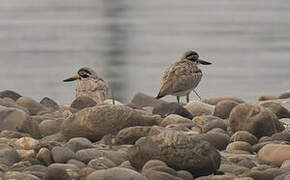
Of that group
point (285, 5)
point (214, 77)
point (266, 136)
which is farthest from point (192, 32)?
point (266, 136)

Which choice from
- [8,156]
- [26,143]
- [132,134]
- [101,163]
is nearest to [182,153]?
[101,163]

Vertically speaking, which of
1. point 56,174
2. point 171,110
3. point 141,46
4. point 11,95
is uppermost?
point 56,174

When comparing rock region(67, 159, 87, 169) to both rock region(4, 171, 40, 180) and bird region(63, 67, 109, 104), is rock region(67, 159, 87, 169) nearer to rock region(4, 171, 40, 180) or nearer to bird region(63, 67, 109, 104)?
rock region(4, 171, 40, 180)

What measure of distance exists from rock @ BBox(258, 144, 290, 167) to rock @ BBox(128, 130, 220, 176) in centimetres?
48

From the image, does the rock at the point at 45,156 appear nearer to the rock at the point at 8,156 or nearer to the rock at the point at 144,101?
the rock at the point at 8,156

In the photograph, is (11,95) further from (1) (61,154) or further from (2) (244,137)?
(1) (61,154)

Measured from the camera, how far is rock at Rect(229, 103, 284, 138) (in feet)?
25.6

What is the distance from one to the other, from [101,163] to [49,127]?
1759 mm

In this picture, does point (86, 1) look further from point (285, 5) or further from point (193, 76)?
point (193, 76)

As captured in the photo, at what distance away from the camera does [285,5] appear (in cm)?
3106

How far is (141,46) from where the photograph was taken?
20.0 m

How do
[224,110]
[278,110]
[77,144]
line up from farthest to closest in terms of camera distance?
1. [278,110]
2. [224,110]
3. [77,144]

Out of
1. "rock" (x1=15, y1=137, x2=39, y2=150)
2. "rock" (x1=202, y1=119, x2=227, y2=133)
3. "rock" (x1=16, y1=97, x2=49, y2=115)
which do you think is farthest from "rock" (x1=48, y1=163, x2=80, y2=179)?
"rock" (x1=16, y1=97, x2=49, y2=115)

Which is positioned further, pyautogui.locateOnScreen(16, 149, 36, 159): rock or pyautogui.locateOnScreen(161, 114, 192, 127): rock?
pyautogui.locateOnScreen(161, 114, 192, 127): rock
